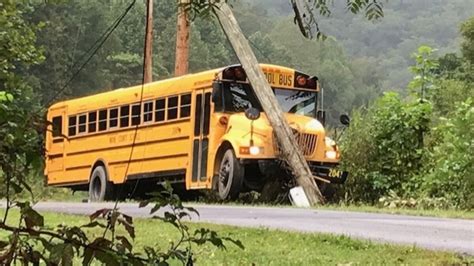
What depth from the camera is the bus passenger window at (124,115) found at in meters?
18.9

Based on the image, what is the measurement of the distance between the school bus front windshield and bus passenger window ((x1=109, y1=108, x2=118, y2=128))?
119 inches

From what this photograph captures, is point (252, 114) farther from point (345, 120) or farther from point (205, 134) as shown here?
point (345, 120)

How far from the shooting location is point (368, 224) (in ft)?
34.4

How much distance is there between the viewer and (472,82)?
3800 centimetres

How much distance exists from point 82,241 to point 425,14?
70.0 metres

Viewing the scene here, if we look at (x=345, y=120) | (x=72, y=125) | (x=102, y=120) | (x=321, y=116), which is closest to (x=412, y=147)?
(x=345, y=120)

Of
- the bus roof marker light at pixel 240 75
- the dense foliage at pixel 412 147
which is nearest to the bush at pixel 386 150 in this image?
the dense foliage at pixel 412 147

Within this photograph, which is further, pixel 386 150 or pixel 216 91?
pixel 386 150

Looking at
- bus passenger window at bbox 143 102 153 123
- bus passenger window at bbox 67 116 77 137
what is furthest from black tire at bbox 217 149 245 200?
bus passenger window at bbox 67 116 77 137

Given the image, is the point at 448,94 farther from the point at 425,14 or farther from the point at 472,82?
the point at 425,14

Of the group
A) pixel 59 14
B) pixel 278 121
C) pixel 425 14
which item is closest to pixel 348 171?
pixel 278 121

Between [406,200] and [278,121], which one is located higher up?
[278,121]

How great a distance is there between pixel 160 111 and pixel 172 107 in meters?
0.27

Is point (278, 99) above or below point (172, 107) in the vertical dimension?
above
